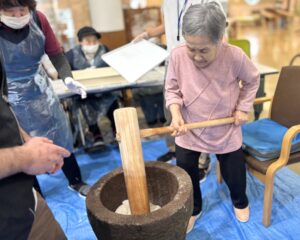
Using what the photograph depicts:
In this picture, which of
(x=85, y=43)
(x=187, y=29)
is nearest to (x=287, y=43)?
(x=85, y=43)

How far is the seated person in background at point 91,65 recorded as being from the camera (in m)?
2.54

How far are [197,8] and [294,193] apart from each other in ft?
4.28

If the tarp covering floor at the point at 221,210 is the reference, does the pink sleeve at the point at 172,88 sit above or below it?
above

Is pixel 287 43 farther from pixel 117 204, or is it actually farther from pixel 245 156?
pixel 117 204

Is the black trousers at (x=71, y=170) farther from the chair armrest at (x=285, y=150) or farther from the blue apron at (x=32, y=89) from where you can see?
the chair armrest at (x=285, y=150)

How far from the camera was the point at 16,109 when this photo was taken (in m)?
1.59

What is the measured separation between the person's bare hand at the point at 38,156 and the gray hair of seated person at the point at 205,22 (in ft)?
2.19

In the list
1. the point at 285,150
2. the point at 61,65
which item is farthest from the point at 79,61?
the point at 285,150

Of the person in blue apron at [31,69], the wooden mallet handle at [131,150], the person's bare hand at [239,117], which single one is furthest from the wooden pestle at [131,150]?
the person in blue apron at [31,69]

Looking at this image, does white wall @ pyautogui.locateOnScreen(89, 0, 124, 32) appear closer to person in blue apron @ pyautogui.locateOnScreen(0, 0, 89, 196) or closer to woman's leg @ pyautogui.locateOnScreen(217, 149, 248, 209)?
person in blue apron @ pyautogui.locateOnScreen(0, 0, 89, 196)

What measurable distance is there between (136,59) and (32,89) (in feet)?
2.35

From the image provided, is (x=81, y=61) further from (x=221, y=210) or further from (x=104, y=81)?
(x=221, y=210)

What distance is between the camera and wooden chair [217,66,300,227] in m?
1.40

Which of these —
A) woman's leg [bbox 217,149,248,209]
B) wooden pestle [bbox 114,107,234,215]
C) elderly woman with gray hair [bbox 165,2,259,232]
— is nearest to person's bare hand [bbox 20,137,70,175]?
wooden pestle [bbox 114,107,234,215]
